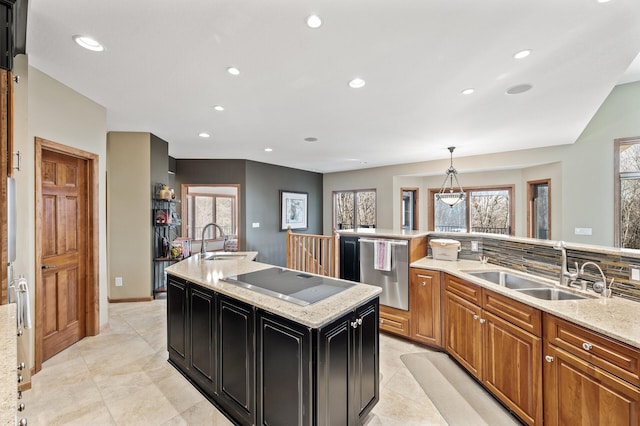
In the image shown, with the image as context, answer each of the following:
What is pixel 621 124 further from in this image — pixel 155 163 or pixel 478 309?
pixel 155 163

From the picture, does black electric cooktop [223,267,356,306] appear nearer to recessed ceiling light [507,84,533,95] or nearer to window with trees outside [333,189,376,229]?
recessed ceiling light [507,84,533,95]

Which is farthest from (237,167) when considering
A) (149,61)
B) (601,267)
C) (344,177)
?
(601,267)

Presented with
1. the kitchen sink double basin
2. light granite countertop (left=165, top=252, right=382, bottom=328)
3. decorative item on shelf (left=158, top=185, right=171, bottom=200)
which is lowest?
the kitchen sink double basin

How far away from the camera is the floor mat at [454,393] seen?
2004 millimetres

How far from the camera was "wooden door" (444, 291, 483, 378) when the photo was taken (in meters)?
2.33

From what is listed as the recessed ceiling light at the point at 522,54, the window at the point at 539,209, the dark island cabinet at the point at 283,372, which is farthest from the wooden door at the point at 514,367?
the window at the point at 539,209

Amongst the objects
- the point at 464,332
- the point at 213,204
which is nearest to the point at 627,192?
the point at 464,332

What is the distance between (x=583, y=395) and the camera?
1497 mm

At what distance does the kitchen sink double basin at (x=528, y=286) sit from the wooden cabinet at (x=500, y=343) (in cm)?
26

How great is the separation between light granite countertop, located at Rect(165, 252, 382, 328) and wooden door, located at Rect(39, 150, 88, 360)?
1.39m

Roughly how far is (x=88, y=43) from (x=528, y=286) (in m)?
3.99

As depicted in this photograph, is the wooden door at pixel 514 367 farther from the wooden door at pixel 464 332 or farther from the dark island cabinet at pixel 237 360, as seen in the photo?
the dark island cabinet at pixel 237 360

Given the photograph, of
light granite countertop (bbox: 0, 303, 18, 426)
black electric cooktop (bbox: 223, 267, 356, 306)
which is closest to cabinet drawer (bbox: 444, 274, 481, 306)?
black electric cooktop (bbox: 223, 267, 356, 306)

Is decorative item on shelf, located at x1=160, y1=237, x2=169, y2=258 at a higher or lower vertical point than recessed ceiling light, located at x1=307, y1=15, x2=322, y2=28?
Result: lower
